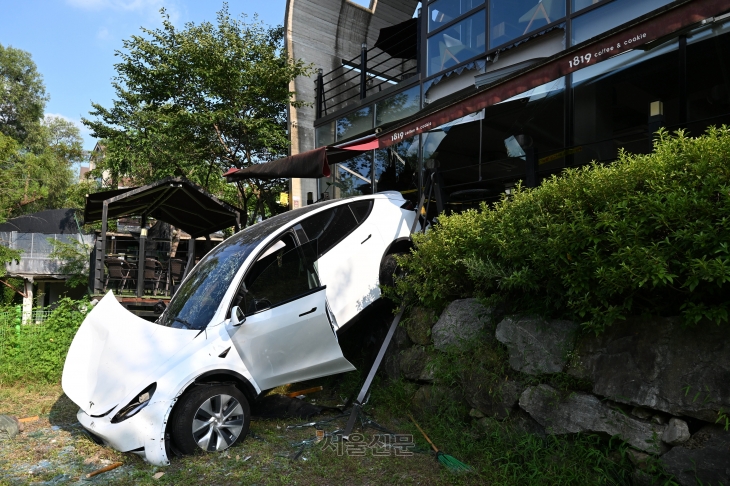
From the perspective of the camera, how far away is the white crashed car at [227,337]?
4.56 metres

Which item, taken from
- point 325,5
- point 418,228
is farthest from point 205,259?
point 325,5

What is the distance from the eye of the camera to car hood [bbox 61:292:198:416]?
470 centimetres

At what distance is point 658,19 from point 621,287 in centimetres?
277

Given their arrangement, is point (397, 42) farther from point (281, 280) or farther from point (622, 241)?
point (622, 241)

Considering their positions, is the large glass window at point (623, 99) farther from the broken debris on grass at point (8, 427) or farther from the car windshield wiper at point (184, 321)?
the broken debris on grass at point (8, 427)

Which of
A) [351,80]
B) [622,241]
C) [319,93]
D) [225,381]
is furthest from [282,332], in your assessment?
[351,80]

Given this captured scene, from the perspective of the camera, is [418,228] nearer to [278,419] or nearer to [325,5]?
[278,419]

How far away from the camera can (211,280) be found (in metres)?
5.68

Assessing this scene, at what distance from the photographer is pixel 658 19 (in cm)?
471

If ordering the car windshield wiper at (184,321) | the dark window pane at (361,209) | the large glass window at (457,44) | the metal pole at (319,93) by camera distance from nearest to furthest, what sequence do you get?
the car windshield wiper at (184,321) < the dark window pane at (361,209) < the large glass window at (457,44) < the metal pole at (319,93)

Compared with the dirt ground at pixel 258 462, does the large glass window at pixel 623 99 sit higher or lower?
higher

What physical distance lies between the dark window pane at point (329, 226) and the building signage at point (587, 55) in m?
1.51

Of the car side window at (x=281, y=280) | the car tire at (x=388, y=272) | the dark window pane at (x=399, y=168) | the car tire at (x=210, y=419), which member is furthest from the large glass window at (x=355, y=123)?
the car tire at (x=210, y=419)

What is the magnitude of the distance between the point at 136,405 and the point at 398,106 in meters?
8.63
